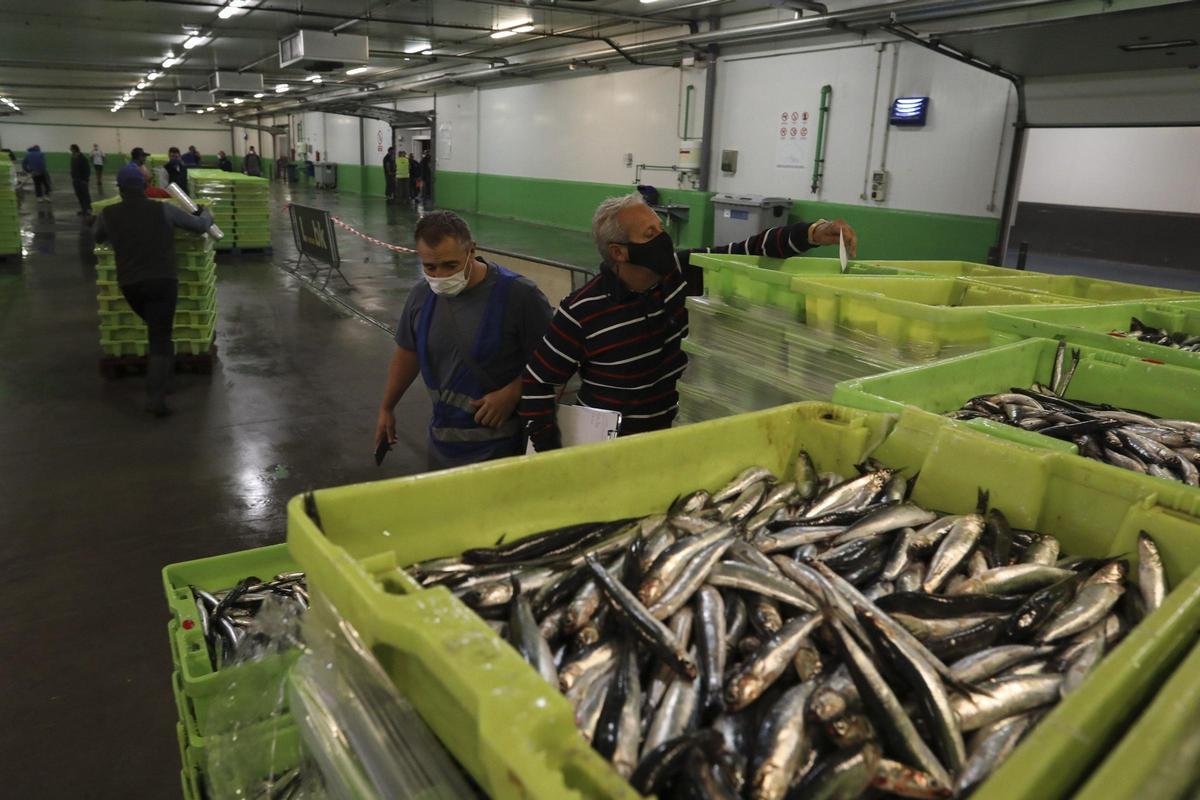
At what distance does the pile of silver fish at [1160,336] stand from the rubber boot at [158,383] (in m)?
6.35

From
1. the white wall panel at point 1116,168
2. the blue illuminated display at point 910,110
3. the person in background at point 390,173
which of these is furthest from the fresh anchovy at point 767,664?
the person in background at point 390,173

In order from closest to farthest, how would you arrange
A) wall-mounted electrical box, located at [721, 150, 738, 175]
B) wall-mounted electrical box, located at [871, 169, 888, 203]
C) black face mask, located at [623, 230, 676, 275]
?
black face mask, located at [623, 230, 676, 275]
wall-mounted electrical box, located at [871, 169, 888, 203]
wall-mounted electrical box, located at [721, 150, 738, 175]

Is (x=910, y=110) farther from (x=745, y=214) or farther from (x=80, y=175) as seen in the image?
(x=80, y=175)

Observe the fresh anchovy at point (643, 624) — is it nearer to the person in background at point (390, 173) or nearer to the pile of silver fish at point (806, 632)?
the pile of silver fish at point (806, 632)

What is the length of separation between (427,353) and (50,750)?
1929 millimetres

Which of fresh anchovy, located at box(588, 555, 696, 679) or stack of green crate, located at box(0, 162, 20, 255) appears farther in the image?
stack of green crate, located at box(0, 162, 20, 255)

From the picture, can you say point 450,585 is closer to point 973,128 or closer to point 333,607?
point 333,607

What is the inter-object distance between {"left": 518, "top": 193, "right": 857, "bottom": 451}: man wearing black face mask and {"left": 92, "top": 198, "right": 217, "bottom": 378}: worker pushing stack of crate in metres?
5.46

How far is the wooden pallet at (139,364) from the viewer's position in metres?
7.13

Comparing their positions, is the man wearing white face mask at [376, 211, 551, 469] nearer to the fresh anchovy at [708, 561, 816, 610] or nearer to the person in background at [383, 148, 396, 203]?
the fresh anchovy at [708, 561, 816, 610]

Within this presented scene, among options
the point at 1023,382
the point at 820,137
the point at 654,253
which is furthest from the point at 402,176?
the point at 1023,382

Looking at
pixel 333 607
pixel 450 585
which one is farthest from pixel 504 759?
pixel 450 585

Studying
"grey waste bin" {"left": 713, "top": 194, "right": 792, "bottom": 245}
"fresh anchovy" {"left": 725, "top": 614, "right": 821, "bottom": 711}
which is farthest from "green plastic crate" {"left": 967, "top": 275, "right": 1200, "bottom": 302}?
"grey waste bin" {"left": 713, "top": 194, "right": 792, "bottom": 245}

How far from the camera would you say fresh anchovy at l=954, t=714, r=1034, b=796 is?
104 cm
